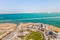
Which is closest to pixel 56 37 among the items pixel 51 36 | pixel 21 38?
pixel 51 36

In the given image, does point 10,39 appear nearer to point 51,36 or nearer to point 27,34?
point 27,34

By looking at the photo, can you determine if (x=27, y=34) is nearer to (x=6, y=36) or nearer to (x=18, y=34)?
(x=18, y=34)

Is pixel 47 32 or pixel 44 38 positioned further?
pixel 47 32

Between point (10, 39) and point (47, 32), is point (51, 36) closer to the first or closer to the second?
point (47, 32)

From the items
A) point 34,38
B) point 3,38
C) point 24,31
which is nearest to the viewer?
point 34,38

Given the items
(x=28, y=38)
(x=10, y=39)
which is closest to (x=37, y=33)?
(x=28, y=38)

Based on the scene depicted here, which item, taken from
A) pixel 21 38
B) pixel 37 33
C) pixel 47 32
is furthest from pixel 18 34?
pixel 47 32

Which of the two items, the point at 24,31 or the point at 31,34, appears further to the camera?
the point at 24,31

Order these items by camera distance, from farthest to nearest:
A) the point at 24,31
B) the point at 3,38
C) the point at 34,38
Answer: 1. the point at 24,31
2. the point at 3,38
3. the point at 34,38
